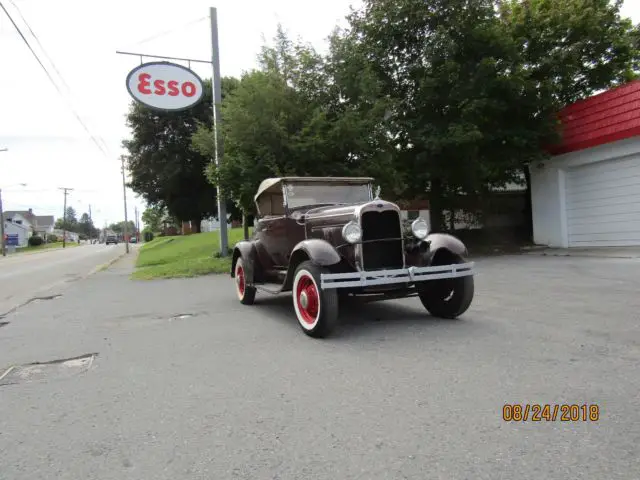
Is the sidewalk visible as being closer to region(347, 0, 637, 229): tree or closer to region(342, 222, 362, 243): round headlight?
region(347, 0, 637, 229): tree

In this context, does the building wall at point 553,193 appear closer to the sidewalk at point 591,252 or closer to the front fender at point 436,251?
the sidewalk at point 591,252

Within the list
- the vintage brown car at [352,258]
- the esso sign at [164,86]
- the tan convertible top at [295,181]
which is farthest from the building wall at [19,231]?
the vintage brown car at [352,258]

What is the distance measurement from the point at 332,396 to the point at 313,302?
206cm

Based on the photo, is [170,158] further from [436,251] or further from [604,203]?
[436,251]

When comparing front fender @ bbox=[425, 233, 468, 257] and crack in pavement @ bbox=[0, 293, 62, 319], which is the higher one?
front fender @ bbox=[425, 233, 468, 257]

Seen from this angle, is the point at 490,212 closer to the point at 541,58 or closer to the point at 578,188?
the point at 578,188

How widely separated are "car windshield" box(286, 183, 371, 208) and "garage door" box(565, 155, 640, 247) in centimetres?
996

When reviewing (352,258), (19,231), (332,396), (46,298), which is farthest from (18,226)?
(332,396)

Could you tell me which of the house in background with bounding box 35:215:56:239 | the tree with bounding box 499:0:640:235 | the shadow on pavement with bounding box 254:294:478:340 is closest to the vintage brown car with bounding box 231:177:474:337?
the shadow on pavement with bounding box 254:294:478:340

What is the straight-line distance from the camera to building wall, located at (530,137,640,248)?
560 inches

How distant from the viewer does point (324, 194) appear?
6957 millimetres

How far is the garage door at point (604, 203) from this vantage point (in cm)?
1312

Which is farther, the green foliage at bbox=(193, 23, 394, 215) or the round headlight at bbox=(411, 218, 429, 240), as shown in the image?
the green foliage at bbox=(193, 23, 394, 215)

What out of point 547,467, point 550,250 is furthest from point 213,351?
point 550,250
